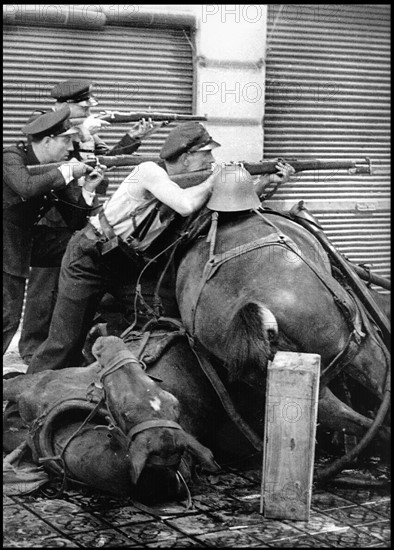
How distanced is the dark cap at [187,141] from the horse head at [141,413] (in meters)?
1.48

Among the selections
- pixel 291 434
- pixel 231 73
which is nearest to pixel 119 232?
pixel 291 434

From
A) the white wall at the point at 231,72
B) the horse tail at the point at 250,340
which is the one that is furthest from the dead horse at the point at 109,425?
the white wall at the point at 231,72

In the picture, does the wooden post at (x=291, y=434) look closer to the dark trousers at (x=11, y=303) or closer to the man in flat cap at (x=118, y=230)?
the man in flat cap at (x=118, y=230)

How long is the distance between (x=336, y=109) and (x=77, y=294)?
4.64 m

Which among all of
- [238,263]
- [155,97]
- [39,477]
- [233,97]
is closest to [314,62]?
[233,97]

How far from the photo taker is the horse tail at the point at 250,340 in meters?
4.76

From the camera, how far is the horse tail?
476 cm

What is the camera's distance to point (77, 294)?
628 cm

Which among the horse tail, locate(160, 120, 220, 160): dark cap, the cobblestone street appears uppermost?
locate(160, 120, 220, 160): dark cap

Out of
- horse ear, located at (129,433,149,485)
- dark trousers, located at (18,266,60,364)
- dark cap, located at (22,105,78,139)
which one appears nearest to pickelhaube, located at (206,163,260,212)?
horse ear, located at (129,433,149,485)

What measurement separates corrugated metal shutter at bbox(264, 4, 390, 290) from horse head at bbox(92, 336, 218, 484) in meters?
5.02

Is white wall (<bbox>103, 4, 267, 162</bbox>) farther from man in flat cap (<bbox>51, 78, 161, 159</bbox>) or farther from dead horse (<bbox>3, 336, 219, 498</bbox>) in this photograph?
dead horse (<bbox>3, 336, 219, 498</bbox>)

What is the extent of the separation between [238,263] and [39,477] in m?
1.53

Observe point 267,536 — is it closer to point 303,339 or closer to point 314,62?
point 303,339
